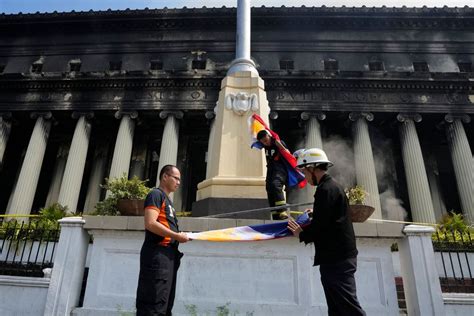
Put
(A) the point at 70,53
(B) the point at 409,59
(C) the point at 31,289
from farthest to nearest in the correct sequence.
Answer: (A) the point at 70,53 → (B) the point at 409,59 → (C) the point at 31,289

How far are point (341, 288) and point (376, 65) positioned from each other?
1191 inches

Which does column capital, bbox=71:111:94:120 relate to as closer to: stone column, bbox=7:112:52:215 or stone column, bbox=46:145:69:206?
stone column, bbox=7:112:52:215

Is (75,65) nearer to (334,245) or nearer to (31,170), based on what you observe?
(31,170)

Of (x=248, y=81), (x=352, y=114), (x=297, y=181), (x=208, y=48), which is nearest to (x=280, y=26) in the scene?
(x=208, y=48)

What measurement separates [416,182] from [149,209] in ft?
79.7

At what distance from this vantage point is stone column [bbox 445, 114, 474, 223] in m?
23.4

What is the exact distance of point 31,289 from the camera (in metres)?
6.27

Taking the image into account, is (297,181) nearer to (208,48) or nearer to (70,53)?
(208,48)

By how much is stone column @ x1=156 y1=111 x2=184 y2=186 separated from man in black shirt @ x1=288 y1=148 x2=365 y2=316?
22013 millimetres

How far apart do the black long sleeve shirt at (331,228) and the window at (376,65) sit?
29.1 m

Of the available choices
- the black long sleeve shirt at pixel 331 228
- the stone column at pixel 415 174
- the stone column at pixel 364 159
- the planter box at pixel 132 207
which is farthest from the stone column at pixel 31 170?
the stone column at pixel 415 174

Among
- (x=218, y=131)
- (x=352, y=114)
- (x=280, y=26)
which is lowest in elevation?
(x=218, y=131)

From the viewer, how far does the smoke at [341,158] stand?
88.1 feet

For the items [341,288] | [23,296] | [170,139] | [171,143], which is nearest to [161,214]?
[341,288]
